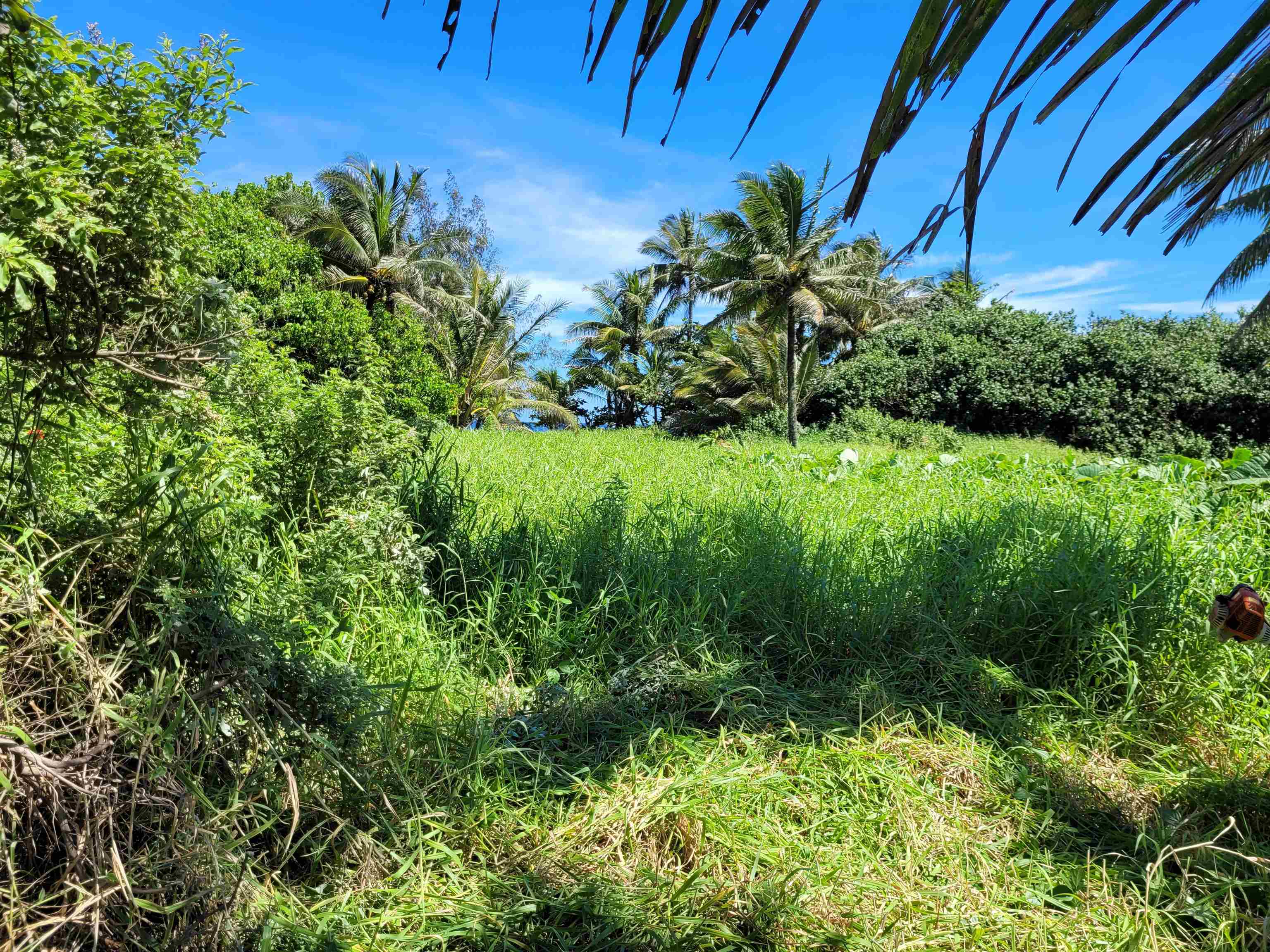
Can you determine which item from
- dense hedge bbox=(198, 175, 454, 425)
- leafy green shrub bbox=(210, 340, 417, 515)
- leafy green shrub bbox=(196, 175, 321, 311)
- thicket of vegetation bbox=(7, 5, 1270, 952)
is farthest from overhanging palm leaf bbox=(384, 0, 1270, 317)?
leafy green shrub bbox=(196, 175, 321, 311)

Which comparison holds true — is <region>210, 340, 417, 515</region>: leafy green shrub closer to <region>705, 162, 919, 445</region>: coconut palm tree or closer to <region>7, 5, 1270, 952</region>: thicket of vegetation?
<region>7, 5, 1270, 952</region>: thicket of vegetation

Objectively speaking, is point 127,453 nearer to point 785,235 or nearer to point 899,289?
point 785,235

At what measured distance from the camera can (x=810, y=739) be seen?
115 inches

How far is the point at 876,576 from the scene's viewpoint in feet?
13.8

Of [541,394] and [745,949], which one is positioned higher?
[541,394]

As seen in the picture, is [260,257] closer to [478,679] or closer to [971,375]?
[478,679]

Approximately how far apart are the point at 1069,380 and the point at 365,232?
68.6ft

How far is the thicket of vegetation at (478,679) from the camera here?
6.16 ft

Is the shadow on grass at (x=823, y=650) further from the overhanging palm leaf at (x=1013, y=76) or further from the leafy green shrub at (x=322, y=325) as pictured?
the leafy green shrub at (x=322, y=325)

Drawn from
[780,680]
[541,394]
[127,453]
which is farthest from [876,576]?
[541,394]

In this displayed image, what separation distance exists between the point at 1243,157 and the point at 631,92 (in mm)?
844

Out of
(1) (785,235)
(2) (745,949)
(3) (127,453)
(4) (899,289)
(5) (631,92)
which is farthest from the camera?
(4) (899,289)

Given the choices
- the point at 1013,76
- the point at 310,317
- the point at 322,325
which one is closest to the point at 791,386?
the point at 322,325

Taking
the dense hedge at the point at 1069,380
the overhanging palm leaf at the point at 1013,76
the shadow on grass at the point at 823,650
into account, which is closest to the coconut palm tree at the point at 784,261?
the dense hedge at the point at 1069,380
